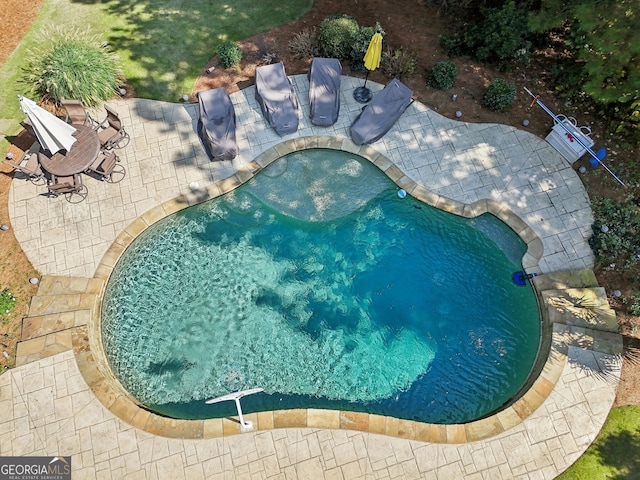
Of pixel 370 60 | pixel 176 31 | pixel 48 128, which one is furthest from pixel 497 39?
pixel 48 128

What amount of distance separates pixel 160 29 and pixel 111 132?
19.3ft

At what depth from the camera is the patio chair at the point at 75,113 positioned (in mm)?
14836

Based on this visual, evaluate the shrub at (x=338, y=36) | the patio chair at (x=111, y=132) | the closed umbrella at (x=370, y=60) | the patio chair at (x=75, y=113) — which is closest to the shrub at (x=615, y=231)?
the closed umbrella at (x=370, y=60)

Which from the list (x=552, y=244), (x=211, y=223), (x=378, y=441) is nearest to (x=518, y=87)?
(x=552, y=244)

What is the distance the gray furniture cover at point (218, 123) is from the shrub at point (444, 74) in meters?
7.86

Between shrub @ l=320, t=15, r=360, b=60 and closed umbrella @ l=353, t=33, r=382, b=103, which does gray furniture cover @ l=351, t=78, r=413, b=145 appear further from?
shrub @ l=320, t=15, r=360, b=60

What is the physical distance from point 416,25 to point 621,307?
527 inches

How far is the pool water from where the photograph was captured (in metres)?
12.5

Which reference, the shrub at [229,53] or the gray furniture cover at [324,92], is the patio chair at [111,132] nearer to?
the shrub at [229,53]

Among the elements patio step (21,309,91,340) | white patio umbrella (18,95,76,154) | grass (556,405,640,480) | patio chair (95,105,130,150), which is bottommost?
patio step (21,309,91,340)

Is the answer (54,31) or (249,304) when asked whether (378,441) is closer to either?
(249,304)

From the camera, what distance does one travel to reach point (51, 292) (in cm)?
1330

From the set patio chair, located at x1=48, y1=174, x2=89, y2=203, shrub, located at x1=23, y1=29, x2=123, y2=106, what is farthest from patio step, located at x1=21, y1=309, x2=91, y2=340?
Answer: shrub, located at x1=23, y1=29, x2=123, y2=106

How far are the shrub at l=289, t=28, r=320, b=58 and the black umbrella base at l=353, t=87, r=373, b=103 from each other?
8.43ft
